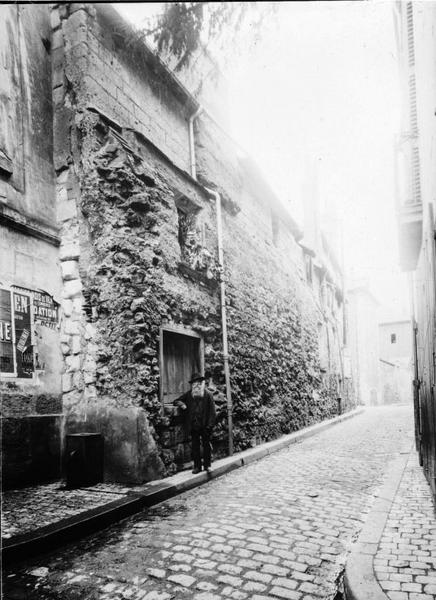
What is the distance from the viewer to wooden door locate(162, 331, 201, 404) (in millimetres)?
6906

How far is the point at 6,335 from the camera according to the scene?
532cm

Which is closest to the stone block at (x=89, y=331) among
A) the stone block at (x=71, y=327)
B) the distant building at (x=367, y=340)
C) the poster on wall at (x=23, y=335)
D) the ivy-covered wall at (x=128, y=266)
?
the ivy-covered wall at (x=128, y=266)

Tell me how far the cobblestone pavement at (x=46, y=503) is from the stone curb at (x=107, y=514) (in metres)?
0.16

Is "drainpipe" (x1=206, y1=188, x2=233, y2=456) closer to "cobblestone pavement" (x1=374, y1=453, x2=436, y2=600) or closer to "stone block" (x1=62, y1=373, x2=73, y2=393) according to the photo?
"stone block" (x1=62, y1=373, x2=73, y2=393)

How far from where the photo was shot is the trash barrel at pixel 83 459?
535 cm

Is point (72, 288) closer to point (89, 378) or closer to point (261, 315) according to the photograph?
point (89, 378)

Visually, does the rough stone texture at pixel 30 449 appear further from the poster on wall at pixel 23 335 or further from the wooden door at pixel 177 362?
the wooden door at pixel 177 362

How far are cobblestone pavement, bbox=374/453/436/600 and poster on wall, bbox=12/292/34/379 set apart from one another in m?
4.45

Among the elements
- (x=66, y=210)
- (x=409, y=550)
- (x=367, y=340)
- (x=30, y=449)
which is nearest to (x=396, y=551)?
(x=409, y=550)

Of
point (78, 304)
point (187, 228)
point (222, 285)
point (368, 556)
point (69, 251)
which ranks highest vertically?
point (187, 228)

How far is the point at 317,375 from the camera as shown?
14.9 metres

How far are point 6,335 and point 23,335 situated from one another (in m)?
0.28

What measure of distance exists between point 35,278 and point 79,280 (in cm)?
58

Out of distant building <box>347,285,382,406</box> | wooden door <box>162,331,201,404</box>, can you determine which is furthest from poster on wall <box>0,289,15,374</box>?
distant building <box>347,285,382,406</box>
